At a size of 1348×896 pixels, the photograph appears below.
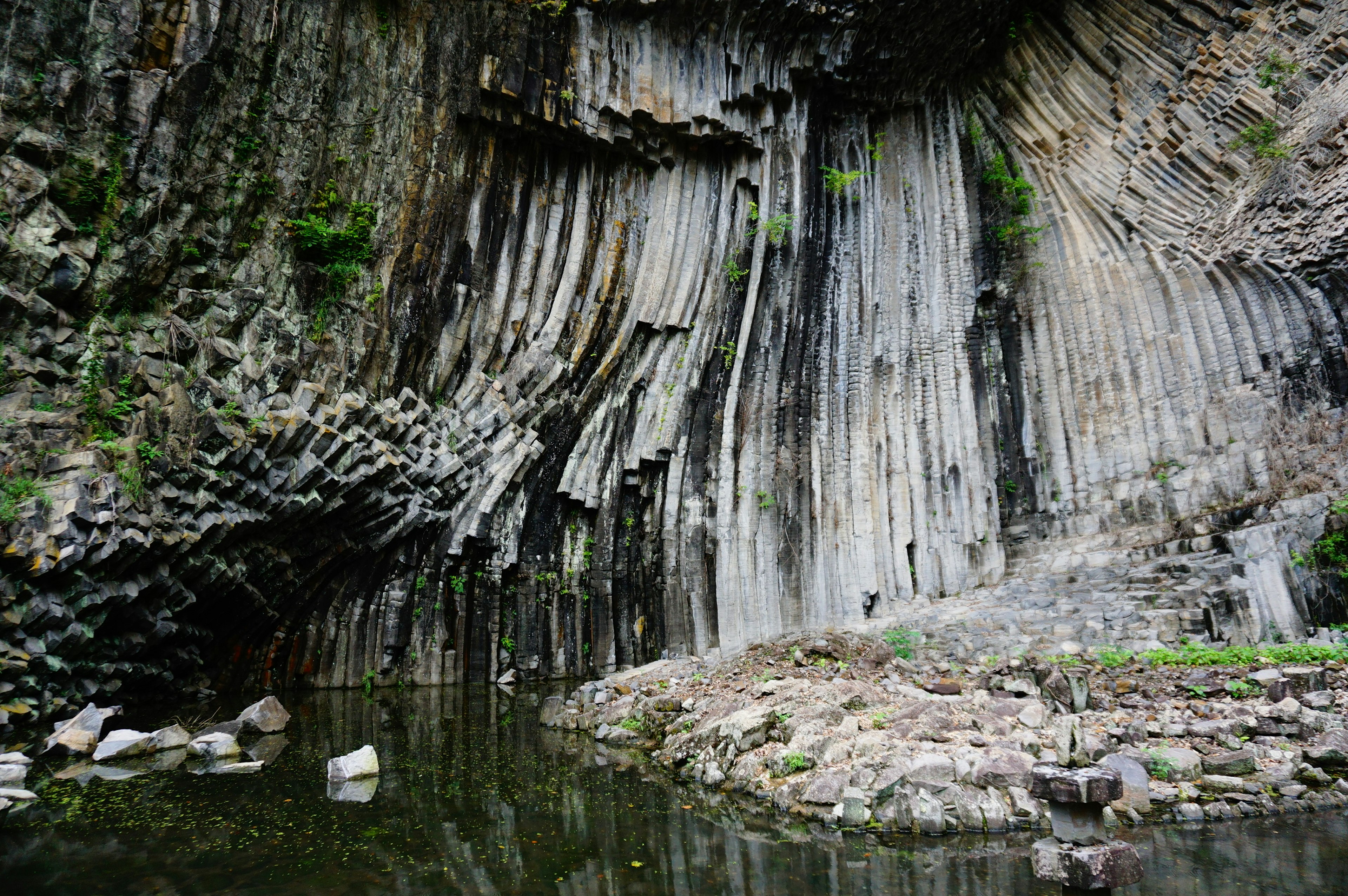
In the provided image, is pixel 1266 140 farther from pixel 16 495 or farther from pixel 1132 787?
pixel 16 495

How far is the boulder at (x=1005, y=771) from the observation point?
5.44 m

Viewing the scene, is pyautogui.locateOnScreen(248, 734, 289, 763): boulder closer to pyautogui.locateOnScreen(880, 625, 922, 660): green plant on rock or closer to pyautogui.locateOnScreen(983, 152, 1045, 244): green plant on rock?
pyautogui.locateOnScreen(880, 625, 922, 660): green plant on rock

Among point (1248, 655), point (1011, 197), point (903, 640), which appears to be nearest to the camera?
point (1248, 655)

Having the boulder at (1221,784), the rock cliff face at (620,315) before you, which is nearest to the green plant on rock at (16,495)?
the rock cliff face at (620,315)

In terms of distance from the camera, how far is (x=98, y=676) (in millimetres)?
8719

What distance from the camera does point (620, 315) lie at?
14641 millimetres

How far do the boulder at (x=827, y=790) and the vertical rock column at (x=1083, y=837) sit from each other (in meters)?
1.74

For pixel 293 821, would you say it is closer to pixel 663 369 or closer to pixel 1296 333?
pixel 663 369

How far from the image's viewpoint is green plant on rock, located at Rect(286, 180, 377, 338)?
1167cm

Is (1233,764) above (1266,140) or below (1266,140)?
below

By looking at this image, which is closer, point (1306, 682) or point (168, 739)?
point (1306, 682)

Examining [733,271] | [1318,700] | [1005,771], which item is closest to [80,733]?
[1005,771]

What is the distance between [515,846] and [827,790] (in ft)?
7.40

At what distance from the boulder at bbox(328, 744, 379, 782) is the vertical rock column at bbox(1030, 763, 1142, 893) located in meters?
5.13
